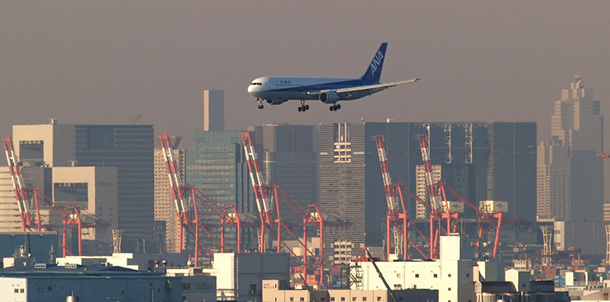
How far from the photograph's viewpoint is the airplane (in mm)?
176875

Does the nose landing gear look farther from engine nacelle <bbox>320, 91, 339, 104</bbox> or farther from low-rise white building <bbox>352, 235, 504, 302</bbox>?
low-rise white building <bbox>352, 235, 504, 302</bbox>

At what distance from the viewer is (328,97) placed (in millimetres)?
179625

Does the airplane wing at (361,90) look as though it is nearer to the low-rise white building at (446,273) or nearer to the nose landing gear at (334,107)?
the nose landing gear at (334,107)

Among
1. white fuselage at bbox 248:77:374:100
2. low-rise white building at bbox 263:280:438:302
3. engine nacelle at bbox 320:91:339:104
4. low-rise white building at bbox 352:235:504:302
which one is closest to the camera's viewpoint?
low-rise white building at bbox 263:280:438:302

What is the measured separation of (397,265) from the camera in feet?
634

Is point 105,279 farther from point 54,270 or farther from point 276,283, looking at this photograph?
point 276,283

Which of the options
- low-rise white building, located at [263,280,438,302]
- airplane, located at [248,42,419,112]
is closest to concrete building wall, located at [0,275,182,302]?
low-rise white building, located at [263,280,438,302]

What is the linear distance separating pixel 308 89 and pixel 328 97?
240 centimetres

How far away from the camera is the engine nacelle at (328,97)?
179 metres

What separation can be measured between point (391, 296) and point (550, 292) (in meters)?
15.9

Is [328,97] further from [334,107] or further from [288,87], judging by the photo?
[288,87]

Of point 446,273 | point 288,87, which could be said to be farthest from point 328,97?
point 446,273

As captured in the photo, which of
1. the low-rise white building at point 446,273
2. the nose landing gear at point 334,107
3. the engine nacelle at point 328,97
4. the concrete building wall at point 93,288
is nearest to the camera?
the concrete building wall at point 93,288

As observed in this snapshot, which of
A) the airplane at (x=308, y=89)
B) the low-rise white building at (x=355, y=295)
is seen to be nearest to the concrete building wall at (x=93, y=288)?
the low-rise white building at (x=355, y=295)
